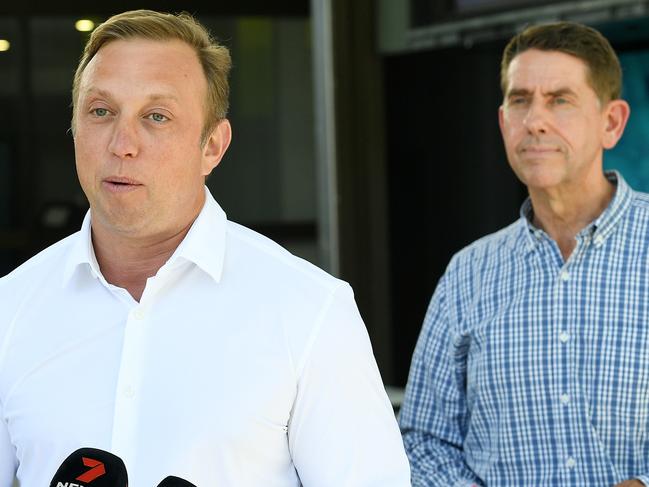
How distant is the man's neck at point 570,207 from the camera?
327cm

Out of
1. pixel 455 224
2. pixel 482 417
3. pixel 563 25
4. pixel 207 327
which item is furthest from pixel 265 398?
pixel 455 224

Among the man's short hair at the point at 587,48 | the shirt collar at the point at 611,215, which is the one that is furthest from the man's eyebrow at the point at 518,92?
the shirt collar at the point at 611,215

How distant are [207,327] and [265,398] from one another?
0.57 ft

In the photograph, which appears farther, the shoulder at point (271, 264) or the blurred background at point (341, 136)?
the blurred background at point (341, 136)

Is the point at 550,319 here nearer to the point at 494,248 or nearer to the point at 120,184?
the point at 494,248

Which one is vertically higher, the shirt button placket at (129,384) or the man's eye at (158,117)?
the man's eye at (158,117)

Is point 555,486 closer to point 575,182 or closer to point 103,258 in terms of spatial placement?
point 575,182

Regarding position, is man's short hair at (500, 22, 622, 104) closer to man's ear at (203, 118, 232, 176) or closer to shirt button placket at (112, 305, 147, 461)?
man's ear at (203, 118, 232, 176)

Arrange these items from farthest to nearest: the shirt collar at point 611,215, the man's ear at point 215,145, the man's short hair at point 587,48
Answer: the man's short hair at point 587,48 < the shirt collar at point 611,215 < the man's ear at point 215,145

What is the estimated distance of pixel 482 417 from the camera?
10.7 feet

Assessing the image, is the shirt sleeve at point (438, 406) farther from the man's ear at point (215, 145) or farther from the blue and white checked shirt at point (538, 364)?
the man's ear at point (215, 145)

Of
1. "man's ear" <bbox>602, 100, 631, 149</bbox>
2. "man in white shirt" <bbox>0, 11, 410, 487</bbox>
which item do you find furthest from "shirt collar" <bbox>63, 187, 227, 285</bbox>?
"man's ear" <bbox>602, 100, 631, 149</bbox>

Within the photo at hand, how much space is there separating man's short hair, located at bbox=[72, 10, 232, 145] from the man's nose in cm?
17

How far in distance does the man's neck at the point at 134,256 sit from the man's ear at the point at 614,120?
142 cm
